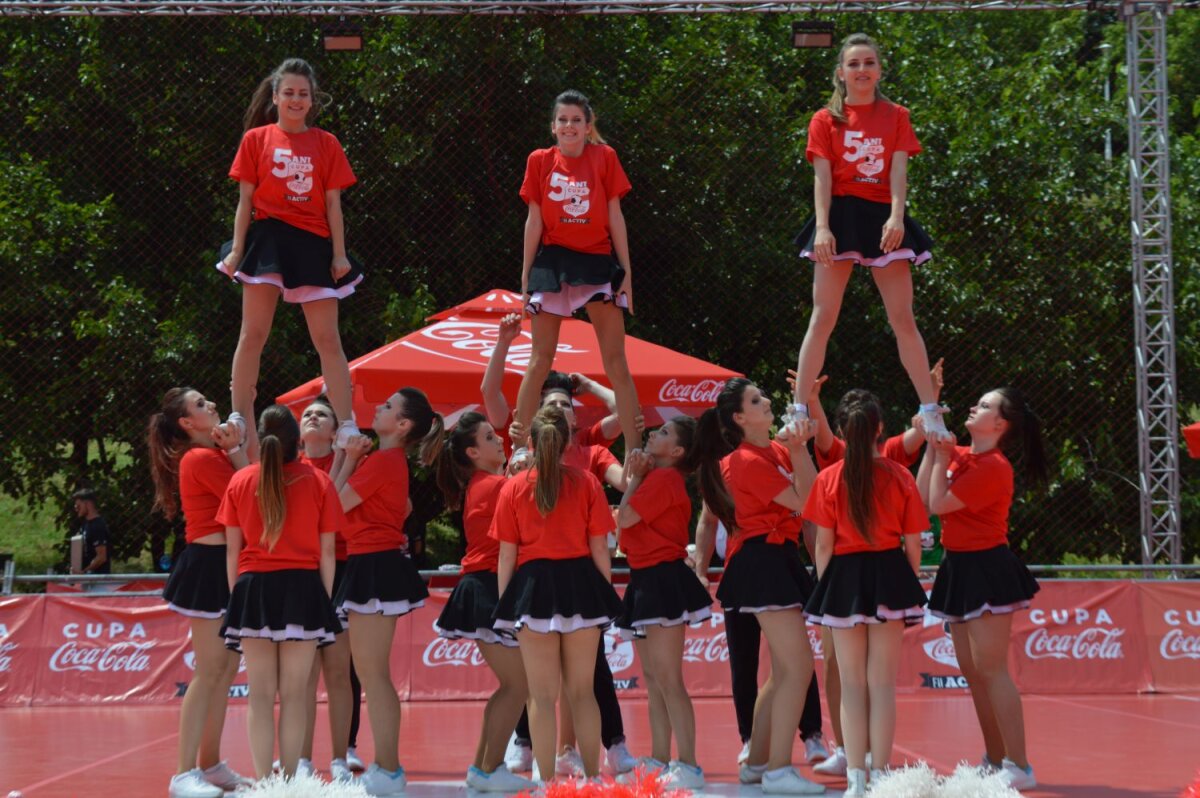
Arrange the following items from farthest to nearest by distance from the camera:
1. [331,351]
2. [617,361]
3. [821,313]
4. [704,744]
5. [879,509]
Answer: [704,744] < [617,361] < [331,351] < [821,313] < [879,509]

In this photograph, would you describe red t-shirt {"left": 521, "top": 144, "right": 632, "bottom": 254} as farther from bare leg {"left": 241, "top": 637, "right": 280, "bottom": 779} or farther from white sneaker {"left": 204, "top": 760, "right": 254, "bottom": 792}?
white sneaker {"left": 204, "top": 760, "right": 254, "bottom": 792}

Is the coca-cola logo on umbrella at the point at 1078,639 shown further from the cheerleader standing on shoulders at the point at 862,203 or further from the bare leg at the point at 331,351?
the bare leg at the point at 331,351

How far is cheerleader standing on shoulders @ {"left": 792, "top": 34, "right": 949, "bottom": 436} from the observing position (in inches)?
230

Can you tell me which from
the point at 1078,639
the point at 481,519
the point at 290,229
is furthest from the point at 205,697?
the point at 1078,639

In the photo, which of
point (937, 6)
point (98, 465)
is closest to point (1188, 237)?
point (937, 6)

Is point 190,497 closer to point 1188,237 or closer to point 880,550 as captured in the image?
point 880,550

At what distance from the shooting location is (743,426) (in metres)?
6.28

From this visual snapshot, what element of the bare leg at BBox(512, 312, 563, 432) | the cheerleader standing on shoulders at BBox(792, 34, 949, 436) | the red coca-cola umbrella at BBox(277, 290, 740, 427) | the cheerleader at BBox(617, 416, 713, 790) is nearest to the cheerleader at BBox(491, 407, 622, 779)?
the cheerleader at BBox(617, 416, 713, 790)

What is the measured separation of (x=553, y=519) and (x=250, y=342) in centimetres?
164

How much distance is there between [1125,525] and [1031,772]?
8307 millimetres

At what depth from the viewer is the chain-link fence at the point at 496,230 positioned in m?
13.4

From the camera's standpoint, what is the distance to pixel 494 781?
6234mm

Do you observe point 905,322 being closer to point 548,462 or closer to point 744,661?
point 548,462

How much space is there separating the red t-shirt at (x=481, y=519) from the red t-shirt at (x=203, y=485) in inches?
42.5
